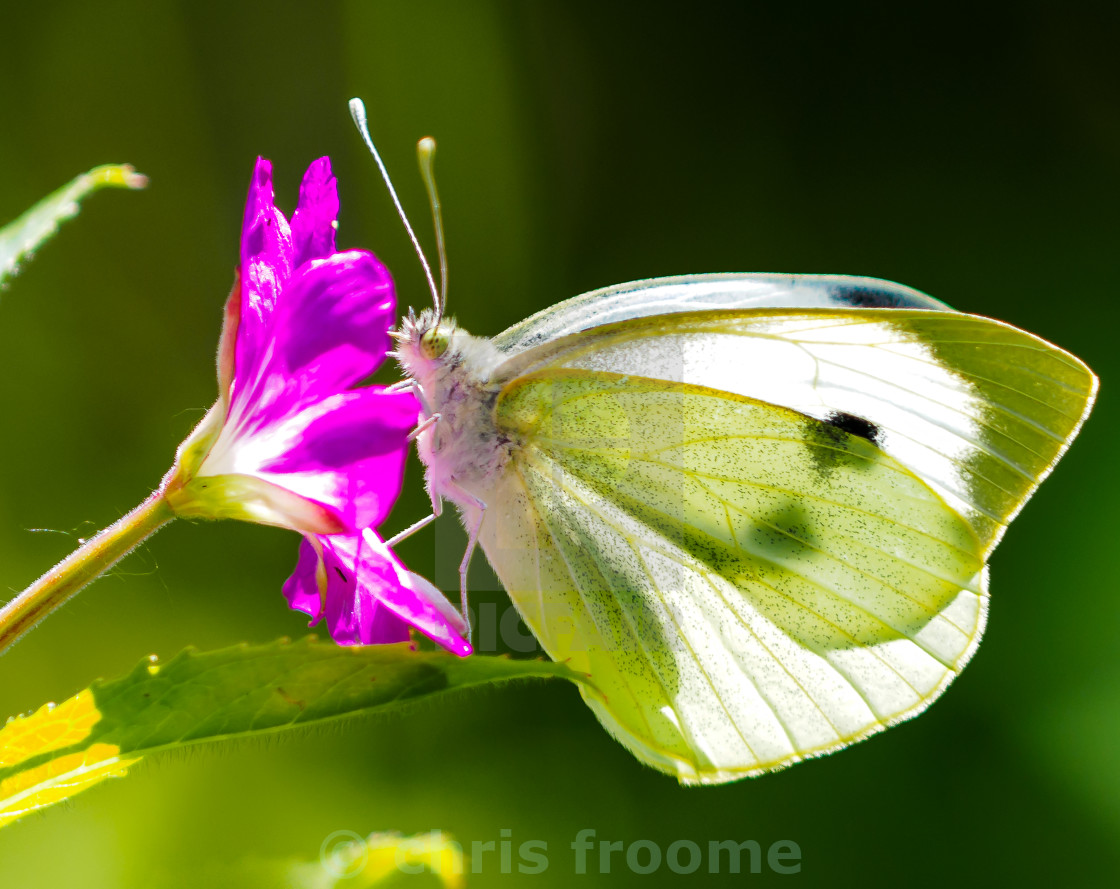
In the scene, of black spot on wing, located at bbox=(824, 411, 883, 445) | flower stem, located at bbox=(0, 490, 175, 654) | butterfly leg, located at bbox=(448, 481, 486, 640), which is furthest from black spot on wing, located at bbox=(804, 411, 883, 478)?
flower stem, located at bbox=(0, 490, 175, 654)

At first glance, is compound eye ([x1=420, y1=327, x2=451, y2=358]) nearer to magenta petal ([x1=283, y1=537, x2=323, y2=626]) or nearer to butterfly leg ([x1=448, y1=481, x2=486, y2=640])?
butterfly leg ([x1=448, y1=481, x2=486, y2=640])

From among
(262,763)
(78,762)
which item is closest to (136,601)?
(262,763)

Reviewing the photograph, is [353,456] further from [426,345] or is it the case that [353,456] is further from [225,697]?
[426,345]

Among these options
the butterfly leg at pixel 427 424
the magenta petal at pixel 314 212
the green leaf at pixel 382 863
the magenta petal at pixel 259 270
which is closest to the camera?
the green leaf at pixel 382 863

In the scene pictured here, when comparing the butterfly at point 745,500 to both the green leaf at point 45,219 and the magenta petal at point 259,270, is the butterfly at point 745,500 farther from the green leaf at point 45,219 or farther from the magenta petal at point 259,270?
the green leaf at point 45,219

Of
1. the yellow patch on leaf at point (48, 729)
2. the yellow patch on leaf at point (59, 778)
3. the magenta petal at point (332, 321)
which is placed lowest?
the yellow patch on leaf at point (59, 778)

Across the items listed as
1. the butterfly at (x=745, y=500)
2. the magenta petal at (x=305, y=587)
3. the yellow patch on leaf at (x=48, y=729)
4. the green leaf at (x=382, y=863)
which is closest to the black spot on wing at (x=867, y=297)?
the butterfly at (x=745, y=500)

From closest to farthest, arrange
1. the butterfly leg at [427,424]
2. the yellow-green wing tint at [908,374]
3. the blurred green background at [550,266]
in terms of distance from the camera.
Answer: the butterfly leg at [427,424] → the yellow-green wing tint at [908,374] → the blurred green background at [550,266]

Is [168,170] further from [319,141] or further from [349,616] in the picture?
[349,616]
